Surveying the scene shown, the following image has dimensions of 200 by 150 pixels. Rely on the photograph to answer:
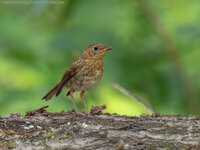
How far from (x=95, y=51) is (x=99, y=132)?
6.37 ft

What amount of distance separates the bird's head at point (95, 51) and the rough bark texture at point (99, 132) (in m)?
1.40

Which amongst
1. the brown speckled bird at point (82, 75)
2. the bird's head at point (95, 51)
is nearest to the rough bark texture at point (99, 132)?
the brown speckled bird at point (82, 75)

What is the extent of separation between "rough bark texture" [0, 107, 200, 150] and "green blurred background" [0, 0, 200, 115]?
179 centimetres

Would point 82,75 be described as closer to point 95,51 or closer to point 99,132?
point 95,51

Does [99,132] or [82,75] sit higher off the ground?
[82,75]

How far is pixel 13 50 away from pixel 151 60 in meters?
2.04

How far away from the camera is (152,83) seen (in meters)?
6.14

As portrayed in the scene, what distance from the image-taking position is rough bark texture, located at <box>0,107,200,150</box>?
366cm

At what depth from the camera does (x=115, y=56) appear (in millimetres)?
6211

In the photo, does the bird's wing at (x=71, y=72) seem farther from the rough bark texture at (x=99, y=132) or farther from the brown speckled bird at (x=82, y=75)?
the rough bark texture at (x=99, y=132)

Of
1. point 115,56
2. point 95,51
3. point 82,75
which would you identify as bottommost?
point 82,75

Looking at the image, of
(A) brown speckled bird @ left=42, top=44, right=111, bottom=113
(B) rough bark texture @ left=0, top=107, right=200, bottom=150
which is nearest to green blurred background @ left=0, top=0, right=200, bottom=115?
(A) brown speckled bird @ left=42, top=44, right=111, bottom=113

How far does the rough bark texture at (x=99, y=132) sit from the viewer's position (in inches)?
144

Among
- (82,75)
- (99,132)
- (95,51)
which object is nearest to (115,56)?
→ (95,51)
